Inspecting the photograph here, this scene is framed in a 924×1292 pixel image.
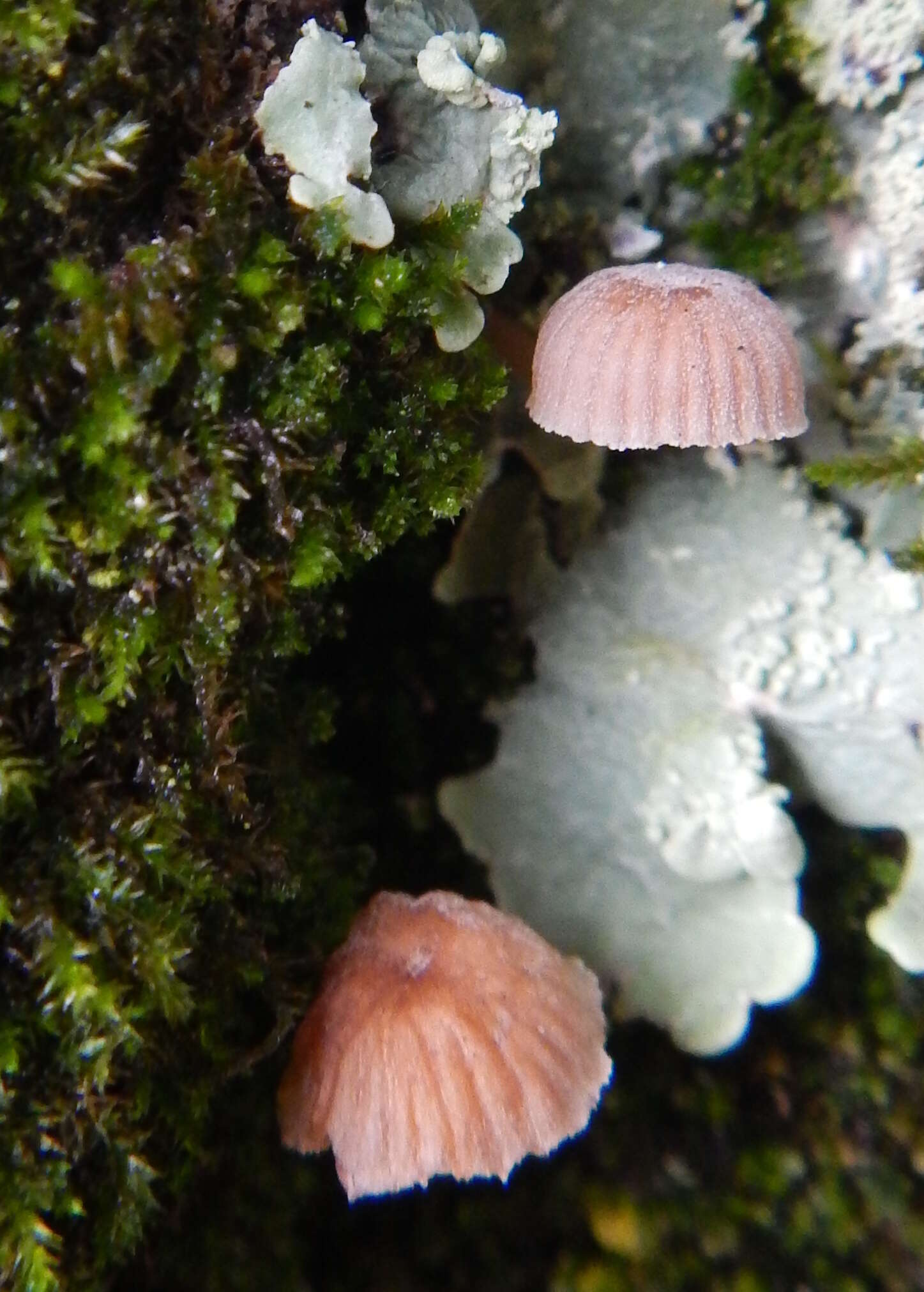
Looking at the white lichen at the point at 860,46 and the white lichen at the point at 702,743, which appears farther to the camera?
the white lichen at the point at 702,743

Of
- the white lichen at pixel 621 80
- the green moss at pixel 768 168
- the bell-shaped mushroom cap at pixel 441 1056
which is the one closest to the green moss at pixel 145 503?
the bell-shaped mushroom cap at pixel 441 1056

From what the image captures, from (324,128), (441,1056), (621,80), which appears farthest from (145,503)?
(621,80)

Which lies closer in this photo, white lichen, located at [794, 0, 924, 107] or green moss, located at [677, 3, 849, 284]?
white lichen, located at [794, 0, 924, 107]

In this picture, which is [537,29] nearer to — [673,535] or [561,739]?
[673,535]

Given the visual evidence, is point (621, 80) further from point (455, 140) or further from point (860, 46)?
point (455, 140)

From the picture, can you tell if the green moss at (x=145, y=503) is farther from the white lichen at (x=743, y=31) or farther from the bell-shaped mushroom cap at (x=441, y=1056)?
the white lichen at (x=743, y=31)

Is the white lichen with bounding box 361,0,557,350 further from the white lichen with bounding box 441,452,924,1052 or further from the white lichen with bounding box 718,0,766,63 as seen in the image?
the white lichen with bounding box 441,452,924,1052

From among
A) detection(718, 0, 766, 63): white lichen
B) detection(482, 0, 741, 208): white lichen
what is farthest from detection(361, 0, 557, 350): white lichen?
detection(718, 0, 766, 63): white lichen

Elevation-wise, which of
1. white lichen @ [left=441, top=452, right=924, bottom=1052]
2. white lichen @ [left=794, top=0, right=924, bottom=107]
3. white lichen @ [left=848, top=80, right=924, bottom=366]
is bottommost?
white lichen @ [left=441, top=452, right=924, bottom=1052]
